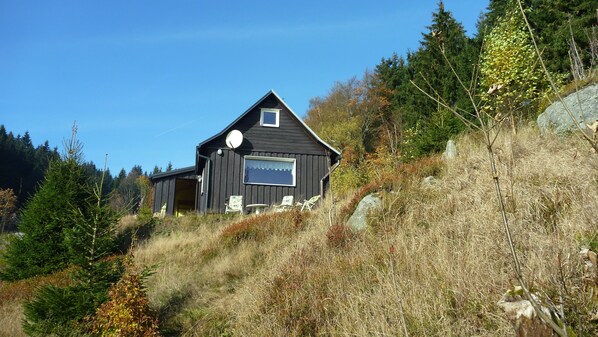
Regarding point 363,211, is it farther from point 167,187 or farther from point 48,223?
point 167,187

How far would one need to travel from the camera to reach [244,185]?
754 inches

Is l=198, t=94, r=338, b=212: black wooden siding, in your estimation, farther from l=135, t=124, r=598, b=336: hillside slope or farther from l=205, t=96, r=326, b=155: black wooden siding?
l=135, t=124, r=598, b=336: hillside slope

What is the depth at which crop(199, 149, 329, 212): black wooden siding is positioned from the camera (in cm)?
1888

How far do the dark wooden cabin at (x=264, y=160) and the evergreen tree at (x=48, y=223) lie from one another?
239 inches

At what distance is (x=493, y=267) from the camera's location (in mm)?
4840

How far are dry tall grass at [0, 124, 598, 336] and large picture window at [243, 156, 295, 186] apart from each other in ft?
26.9

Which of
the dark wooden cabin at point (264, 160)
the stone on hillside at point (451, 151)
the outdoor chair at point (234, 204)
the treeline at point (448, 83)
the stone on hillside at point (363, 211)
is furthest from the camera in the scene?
the dark wooden cabin at point (264, 160)

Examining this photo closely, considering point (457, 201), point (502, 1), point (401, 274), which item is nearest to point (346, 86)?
point (502, 1)

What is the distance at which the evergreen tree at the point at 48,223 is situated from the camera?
12.1 metres

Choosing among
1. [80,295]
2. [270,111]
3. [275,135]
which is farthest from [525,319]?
[270,111]

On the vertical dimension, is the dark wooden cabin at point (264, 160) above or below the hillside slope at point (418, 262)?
above

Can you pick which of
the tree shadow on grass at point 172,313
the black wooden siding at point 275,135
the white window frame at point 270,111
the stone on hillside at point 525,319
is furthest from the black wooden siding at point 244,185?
the stone on hillside at point 525,319

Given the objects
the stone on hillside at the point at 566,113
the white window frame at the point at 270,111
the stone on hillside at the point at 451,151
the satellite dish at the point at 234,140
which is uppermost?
the white window frame at the point at 270,111

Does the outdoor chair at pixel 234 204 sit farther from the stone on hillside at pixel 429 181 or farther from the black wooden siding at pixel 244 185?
the stone on hillside at pixel 429 181
